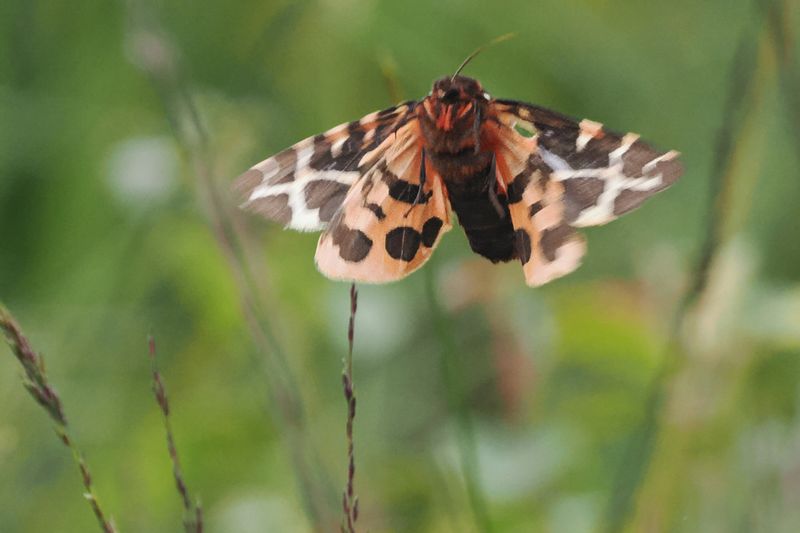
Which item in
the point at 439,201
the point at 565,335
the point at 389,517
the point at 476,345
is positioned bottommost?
the point at 476,345

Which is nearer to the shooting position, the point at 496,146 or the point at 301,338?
the point at 496,146

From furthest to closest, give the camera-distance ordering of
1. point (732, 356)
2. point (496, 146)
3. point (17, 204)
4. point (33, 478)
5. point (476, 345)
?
point (17, 204) → point (476, 345) → point (33, 478) → point (732, 356) → point (496, 146)

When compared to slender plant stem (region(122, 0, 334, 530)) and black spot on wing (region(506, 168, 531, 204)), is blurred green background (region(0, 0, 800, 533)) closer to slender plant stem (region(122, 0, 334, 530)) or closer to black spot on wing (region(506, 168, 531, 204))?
slender plant stem (region(122, 0, 334, 530))

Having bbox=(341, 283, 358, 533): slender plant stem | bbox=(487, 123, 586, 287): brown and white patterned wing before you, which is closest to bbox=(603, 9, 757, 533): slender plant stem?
bbox=(487, 123, 586, 287): brown and white patterned wing

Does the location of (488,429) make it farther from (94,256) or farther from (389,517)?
(94,256)

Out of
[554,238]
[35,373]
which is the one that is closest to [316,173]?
[554,238]

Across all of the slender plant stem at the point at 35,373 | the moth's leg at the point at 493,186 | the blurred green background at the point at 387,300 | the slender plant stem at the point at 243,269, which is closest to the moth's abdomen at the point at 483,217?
the moth's leg at the point at 493,186

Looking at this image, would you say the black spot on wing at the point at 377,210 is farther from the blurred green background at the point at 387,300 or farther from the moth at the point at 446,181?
the blurred green background at the point at 387,300

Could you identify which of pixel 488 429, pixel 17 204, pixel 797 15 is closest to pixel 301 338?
pixel 488 429
